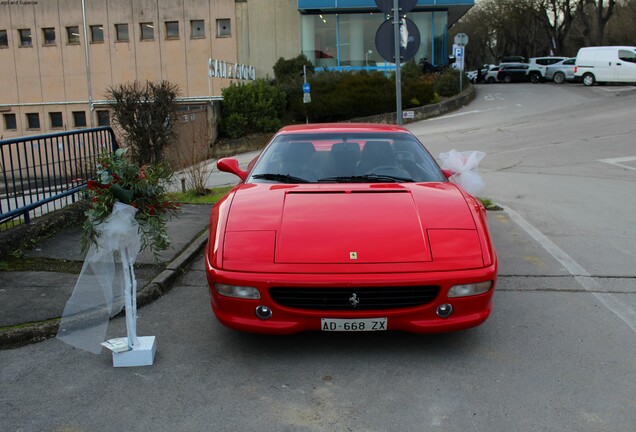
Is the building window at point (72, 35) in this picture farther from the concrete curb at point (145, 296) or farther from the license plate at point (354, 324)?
the license plate at point (354, 324)

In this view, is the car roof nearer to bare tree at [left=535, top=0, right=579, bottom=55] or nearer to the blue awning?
the blue awning

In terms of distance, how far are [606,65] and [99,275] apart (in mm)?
35463

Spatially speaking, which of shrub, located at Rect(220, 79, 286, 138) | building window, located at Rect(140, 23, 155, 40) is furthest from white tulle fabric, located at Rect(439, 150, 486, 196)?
building window, located at Rect(140, 23, 155, 40)

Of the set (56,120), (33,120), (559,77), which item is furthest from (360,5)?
(33,120)

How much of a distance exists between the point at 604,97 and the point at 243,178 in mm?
27772

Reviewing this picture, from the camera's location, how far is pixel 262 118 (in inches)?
1069

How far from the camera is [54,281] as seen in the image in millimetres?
5312

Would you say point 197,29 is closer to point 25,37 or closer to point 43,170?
point 25,37

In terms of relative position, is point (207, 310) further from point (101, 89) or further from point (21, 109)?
point (21, 109)

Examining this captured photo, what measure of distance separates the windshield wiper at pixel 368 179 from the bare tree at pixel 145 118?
696 centimetres

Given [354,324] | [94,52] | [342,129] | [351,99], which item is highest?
[94,52]

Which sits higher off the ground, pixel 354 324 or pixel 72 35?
pixel 72 35

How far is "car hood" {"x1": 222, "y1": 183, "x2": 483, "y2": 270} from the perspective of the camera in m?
3.83

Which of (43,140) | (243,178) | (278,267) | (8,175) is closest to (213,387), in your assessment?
(278,267)
